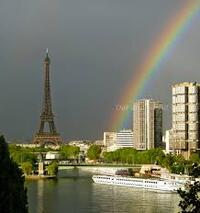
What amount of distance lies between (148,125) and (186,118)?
46.6ft

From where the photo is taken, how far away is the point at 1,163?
5.91m

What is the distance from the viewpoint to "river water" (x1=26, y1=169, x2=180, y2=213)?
575 inches

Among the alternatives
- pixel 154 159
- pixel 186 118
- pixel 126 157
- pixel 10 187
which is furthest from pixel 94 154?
pixel 10 187

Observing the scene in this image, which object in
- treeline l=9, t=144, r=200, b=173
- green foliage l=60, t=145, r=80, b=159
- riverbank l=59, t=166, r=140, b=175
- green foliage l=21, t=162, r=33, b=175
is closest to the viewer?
green foliage l=21, t=162, r=33, b=175

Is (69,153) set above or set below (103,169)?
above

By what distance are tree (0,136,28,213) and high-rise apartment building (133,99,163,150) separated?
4584 centimetres

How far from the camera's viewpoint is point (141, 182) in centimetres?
2281

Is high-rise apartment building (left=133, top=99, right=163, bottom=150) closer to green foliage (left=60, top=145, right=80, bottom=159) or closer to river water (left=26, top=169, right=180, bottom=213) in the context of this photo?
green foliage (left=60, top=145, right=80, bottom=159)

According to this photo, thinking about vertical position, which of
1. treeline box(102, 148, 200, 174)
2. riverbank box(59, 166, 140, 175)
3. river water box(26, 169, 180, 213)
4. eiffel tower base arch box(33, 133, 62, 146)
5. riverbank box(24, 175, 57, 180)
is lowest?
river water box(26, 169, 180, 213)

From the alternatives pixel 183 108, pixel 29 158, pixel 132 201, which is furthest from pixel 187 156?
pixel 132 201

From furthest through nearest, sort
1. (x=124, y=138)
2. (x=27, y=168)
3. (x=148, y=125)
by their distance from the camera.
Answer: (x=124, y=138) → (x=148, y=125) → (x=27, y=168)

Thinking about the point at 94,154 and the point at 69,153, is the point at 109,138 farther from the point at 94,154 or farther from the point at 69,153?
the point at 94,154

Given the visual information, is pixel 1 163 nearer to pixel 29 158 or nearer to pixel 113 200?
pixel 113 200

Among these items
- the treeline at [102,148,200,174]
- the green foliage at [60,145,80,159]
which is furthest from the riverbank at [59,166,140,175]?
the green foliage at [60,145,80,159]
